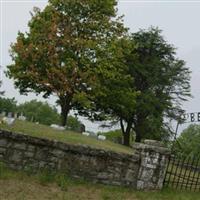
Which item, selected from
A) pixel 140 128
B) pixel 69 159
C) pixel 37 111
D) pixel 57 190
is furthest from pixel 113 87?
pixel 37 111

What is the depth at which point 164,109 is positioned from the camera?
41.2 m

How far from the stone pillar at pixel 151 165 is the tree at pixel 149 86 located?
23.4m

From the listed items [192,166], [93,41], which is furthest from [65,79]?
[192,166]

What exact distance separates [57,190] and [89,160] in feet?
5.30

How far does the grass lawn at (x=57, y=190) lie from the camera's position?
33.3 ft

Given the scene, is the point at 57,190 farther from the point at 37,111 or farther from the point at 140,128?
the point at 37,111

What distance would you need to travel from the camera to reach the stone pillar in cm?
1250

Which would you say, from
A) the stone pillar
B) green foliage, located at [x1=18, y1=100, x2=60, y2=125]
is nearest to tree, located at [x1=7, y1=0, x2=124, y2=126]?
the stone pillar

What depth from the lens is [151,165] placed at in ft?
41.2

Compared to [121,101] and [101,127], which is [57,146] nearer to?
[121,101]

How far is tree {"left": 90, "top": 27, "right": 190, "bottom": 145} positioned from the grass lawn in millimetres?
24168

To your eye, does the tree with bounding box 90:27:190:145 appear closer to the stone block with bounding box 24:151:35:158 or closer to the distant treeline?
the stone block with bounding box 24:151:35:158

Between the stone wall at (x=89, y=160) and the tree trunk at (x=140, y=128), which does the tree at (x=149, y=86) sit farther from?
the stone wall at (x=89, y=160)

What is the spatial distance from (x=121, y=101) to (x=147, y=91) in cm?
540
